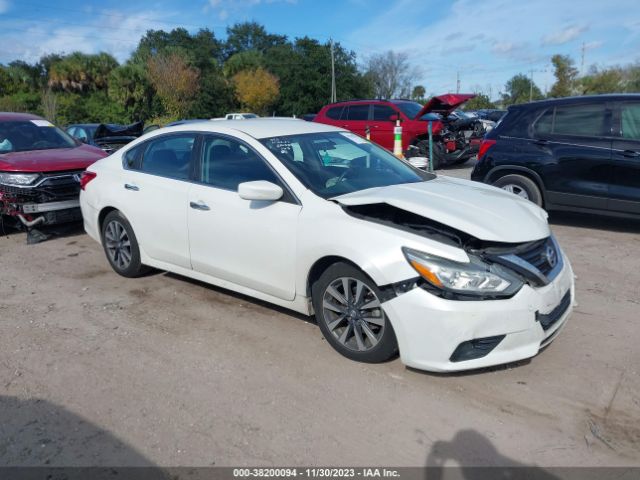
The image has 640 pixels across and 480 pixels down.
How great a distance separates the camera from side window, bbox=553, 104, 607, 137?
697 centimetres

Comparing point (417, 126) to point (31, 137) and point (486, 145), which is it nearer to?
point (486, 145)

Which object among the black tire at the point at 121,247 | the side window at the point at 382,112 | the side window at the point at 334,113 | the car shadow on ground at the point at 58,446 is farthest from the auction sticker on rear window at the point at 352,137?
the side window at the point at 334,113

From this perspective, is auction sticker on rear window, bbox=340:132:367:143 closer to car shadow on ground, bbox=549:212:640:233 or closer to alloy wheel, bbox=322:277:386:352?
alloy wheel, bbox=322:277:386:352

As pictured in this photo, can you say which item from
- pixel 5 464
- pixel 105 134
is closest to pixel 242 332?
pixel 5 464

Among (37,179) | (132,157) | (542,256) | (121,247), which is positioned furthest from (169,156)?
(542,256)

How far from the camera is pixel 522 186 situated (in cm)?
758

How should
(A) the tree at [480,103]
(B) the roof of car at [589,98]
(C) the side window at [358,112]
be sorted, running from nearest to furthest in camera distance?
1. (B) the roof of car at [589,98]
2. (C) the side window at [358,112]
3. (A) the tree at [480,103]

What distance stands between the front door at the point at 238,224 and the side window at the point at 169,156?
8.7 inches

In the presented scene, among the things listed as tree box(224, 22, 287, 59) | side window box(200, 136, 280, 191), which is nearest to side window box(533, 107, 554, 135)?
side window box(200, 136, 280, 191)

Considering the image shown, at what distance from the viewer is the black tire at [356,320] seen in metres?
3.56

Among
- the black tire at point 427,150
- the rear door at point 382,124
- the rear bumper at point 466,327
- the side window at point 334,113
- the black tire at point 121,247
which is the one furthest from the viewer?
the side window at point 334,113

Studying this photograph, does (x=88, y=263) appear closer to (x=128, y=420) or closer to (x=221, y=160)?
(x=221, y=160)

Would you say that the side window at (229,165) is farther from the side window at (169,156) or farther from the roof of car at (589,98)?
the roof of car at (589,98)

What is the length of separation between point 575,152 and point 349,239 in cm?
476
